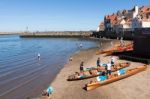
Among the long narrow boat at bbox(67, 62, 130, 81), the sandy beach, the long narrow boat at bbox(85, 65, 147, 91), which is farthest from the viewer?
the long narrow boat at bbox(67, 62, 130, 81)

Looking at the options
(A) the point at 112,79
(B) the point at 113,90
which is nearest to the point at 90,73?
(A) the point at 112,79

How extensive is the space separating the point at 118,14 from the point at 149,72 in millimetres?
98847

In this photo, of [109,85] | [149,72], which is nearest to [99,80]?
[109,85]

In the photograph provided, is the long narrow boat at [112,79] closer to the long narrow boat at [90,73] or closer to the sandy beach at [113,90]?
the sandy beach at [113,90]

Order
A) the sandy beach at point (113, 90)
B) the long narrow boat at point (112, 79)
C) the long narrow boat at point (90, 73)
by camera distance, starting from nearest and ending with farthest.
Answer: the sandy beach at point (113, 90) → the long narrow boat at point (112, 79) → the long narrow boat at point (90, 73)

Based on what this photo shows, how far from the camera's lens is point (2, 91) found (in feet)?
87.7

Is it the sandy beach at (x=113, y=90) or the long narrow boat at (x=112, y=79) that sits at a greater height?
the long narrow boat at (x=112, y=79)

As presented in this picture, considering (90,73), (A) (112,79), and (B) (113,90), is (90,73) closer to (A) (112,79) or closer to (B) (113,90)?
(A) (112,79)

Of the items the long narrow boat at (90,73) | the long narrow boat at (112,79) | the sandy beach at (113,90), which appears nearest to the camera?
the sandy beach at (113,90)

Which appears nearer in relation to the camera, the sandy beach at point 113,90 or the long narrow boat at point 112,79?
the sandy beach at point 113,90

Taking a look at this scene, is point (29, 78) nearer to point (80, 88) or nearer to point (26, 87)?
point (26, 87)

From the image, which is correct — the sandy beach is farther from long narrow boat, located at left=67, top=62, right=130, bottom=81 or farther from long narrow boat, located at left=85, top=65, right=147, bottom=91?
long narrow boat, located at left=67, top=62, right=130, bottom=81

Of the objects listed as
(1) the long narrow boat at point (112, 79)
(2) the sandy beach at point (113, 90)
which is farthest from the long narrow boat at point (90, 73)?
(1) the long narrow boat at point (112, 79)

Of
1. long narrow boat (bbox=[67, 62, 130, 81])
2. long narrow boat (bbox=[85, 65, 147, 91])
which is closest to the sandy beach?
long narrow boat (bbox=[85, 65, 147, 91])
